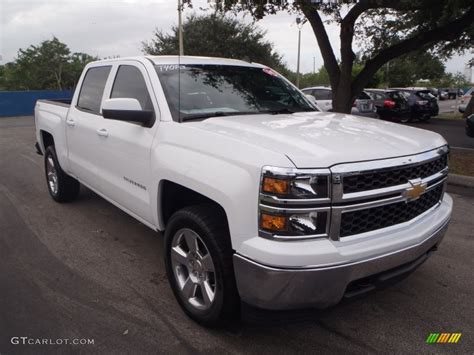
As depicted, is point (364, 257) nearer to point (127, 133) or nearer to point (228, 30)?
point (127, 133)

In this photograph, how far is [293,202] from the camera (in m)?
2.18

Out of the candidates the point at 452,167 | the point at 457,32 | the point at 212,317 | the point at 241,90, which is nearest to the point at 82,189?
the point at 241,90

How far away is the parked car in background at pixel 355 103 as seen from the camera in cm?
1281

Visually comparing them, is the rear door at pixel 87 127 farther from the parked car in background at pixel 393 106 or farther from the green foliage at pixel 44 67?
the green foliage at pixel 44 67

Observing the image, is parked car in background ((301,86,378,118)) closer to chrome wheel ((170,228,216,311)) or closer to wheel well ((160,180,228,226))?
wheel well ((160,180,228,226))

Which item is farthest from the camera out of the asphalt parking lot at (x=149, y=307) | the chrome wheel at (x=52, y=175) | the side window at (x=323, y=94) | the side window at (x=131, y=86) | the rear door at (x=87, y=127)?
the side window at (x=323, y=94)

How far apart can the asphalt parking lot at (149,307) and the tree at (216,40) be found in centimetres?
2528

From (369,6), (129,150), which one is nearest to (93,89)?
(129,150)

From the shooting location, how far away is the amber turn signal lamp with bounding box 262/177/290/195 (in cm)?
218

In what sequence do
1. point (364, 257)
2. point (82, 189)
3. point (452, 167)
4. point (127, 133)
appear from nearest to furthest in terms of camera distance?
point (364, 257) < point (127, 133) < point (82, 189) < point (452, 167)

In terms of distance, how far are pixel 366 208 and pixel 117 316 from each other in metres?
1.94

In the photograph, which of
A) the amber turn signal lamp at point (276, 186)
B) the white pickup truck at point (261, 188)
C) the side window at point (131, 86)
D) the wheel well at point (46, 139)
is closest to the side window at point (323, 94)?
the wheel well at point (46, 139)

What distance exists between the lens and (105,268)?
3791 millimetres

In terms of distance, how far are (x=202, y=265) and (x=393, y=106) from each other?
53.5 feet
